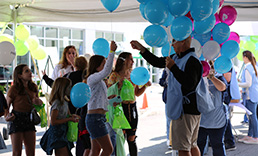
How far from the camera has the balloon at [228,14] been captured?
3.97 m

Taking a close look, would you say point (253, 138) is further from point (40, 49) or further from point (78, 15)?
point (40, 49)

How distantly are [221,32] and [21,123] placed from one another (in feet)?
8.93

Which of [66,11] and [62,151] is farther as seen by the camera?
[66,11]

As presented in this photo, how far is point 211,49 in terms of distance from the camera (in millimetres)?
3543

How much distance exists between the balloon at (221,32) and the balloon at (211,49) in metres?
0.19

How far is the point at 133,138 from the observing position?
415 cm

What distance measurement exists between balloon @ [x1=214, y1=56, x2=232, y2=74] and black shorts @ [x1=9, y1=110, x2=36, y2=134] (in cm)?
243

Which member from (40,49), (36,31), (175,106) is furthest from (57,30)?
(175,106)

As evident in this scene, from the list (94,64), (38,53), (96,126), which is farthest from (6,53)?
(96,126)

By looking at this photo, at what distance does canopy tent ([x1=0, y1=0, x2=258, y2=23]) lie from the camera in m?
5.06

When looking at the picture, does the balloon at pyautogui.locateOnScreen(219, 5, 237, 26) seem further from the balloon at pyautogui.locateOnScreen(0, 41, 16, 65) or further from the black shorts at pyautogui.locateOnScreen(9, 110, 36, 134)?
the balloon at pyautogui.locateOnScreen(0, 41, 16, 65)

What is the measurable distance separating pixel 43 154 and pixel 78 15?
8.15ft

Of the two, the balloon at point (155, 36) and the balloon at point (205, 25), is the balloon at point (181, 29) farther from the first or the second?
the balloon at point (205, 25)

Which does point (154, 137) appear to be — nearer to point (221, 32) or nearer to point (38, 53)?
point (38, 53)
